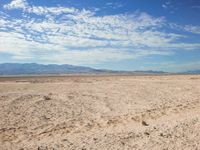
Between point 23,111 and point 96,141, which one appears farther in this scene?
point 23,111

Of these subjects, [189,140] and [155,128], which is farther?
[155,128]

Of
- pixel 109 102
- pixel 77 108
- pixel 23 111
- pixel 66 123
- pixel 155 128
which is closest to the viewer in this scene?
pixel 155 128

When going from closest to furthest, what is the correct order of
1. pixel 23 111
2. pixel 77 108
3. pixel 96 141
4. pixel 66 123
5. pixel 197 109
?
1. pixel 96 141
2. pixel 66 123
3. pixel 23 111
4. pixel 77 108
5. pixel 197 109

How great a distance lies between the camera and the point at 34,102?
55.6ft

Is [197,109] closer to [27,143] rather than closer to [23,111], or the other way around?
[23,111]

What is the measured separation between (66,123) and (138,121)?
309cm

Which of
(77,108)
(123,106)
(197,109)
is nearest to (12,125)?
(77,108)

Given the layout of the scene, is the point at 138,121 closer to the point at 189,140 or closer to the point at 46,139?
the point at 189,140

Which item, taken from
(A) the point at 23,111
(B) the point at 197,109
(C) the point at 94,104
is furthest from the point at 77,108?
(B) the point at 197,109

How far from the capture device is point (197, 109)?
17.1 meters

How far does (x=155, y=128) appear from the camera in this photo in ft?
40.2

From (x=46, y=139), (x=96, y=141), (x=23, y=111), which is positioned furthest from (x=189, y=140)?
(x=23, y=111)

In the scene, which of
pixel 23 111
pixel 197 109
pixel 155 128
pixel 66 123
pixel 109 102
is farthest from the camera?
pixel 109 102

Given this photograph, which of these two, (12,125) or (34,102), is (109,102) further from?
(12,125)
